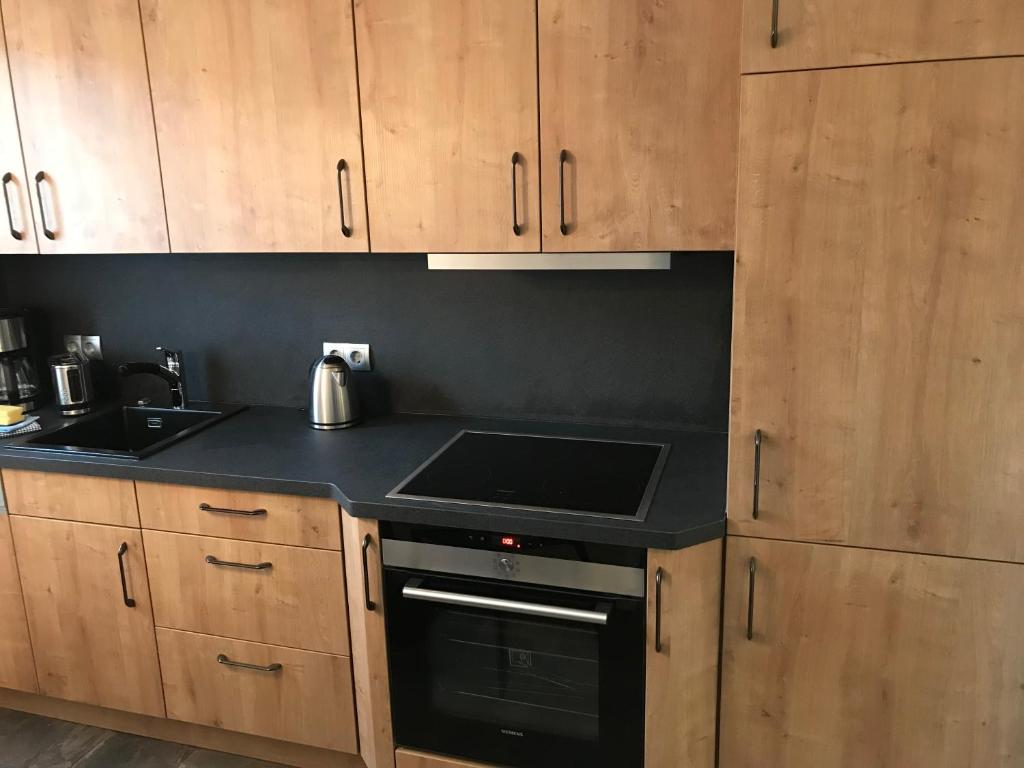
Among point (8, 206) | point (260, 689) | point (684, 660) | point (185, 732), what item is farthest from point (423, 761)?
point (8, 206)

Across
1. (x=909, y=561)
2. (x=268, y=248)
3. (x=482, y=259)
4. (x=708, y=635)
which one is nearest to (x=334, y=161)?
(x=268, y=248)

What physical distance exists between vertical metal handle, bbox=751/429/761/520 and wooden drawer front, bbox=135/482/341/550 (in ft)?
3.10

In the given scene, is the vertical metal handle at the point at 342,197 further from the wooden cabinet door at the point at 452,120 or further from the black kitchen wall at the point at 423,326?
the black kitchen wall at the point at 423,326

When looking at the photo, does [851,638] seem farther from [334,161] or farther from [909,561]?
[334,161]

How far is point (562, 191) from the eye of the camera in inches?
74.9

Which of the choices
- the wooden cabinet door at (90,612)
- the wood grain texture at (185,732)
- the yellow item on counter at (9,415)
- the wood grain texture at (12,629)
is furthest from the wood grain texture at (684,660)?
the yellow item on counter at (9,415)

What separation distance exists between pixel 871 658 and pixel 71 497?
196 cm

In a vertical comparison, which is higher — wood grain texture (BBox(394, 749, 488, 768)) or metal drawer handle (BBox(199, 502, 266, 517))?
metal drawer handle (BBox(199, 502, 266, 517))

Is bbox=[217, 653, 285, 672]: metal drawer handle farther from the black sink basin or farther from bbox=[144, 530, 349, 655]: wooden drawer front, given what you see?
the black sink basin

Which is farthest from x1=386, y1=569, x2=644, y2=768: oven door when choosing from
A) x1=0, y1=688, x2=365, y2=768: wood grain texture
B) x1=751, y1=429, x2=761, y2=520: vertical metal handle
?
x1=0, y1=688, x2=365, y2=768: wood grain texture

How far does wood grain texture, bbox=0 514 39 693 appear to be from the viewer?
2326mm

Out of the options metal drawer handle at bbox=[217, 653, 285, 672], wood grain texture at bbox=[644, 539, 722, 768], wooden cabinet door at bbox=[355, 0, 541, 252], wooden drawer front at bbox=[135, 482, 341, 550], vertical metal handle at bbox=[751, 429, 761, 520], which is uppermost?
wooden cabinet door at bbox=[355, 0, 541, 252]

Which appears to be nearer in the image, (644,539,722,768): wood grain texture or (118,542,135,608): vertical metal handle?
(644,539,722,768): wood grain texture

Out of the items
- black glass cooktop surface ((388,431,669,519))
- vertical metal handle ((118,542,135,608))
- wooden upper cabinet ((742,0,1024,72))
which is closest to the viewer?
wooden upper cabinet ((742,0,1024,72))
